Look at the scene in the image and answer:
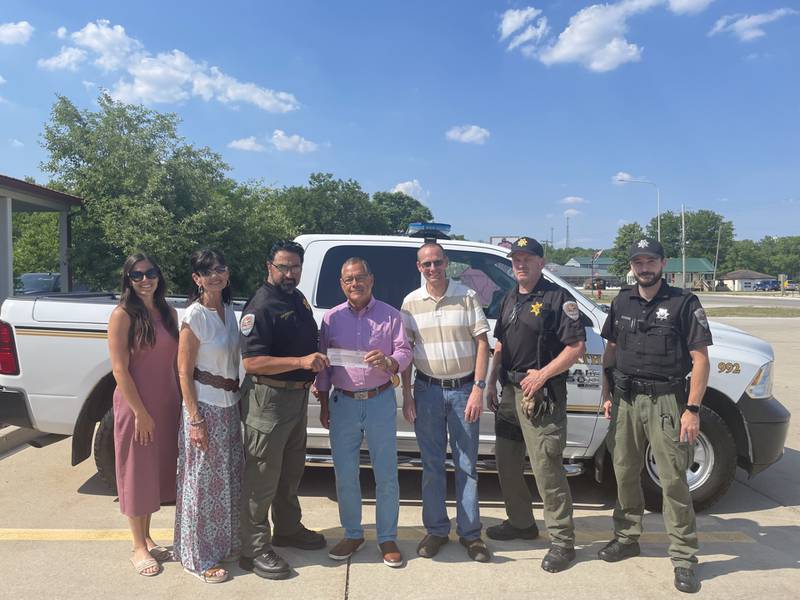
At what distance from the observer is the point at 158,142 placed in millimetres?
16156

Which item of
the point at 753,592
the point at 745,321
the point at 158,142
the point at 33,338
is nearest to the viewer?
the point at 753,592

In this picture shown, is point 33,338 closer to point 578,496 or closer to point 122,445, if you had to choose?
point 122,445

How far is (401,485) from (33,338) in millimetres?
2803

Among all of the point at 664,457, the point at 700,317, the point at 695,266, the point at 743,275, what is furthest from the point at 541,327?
the point at 743,275

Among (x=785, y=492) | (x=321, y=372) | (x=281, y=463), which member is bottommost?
(x=785, y=492)

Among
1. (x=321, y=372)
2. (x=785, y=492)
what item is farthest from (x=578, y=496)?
(x=321, y=372)

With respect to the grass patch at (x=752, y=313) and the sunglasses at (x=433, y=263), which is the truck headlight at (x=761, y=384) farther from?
the grass patch at (x=752, y=313)

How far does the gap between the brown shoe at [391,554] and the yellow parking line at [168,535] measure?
35cm

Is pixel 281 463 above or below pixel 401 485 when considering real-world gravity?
above

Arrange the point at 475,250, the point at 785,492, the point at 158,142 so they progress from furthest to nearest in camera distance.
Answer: the point at 158,142 < the point at 785,492 < the point at 475,250

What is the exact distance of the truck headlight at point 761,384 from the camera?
157 inches

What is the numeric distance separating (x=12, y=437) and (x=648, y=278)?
5.52 meters

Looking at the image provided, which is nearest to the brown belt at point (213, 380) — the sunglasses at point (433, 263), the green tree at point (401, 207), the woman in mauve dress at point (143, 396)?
the woman in mauve dress at point (143, 396)

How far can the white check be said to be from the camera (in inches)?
126
